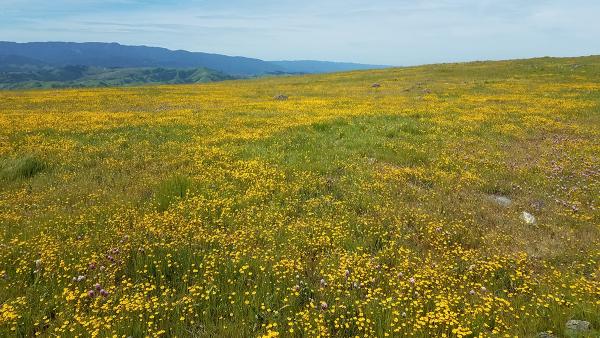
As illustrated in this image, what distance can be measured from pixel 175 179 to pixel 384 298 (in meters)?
7.98

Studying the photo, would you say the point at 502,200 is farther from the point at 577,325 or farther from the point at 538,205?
the point at 577,325

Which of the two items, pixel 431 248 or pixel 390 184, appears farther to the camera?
pixel 390 184

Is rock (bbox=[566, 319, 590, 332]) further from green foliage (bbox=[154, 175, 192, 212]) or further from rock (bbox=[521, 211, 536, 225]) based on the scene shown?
green foliage (bbox=[154, 175, 192, 212])

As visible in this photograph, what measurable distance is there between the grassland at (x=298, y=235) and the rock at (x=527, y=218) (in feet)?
1.04

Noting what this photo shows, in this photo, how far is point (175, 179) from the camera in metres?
12.2

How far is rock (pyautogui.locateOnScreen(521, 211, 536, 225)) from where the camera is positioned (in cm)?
1006

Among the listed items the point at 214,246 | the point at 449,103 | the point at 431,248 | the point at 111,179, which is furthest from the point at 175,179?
the point at 449,103

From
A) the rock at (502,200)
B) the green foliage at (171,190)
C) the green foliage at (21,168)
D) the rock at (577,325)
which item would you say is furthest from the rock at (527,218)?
the green foliage at (21,168)

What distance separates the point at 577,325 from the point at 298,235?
5314 millimetres

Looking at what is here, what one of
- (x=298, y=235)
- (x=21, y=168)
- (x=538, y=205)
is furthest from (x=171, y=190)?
(x=538, y=205)

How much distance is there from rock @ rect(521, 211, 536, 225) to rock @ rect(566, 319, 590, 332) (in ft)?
15.3

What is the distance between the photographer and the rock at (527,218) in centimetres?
1006

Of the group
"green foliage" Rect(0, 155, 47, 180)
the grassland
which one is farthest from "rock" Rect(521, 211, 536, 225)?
"green foliage" Rect(0, 155, 47, 180)

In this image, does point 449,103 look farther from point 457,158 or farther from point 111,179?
point 111,179
